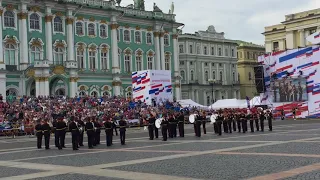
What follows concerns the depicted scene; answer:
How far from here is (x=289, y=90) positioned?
48.5m

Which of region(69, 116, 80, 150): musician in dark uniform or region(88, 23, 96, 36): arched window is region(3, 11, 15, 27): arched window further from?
region(69, 116, 80, 150): musician in dark uniform

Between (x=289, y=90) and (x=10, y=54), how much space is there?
93.4ft

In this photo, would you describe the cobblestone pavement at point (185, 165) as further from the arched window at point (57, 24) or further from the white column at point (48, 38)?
the arched window at point (57, 24)

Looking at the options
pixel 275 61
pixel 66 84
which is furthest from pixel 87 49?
pixel 275 61

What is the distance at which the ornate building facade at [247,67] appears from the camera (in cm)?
9200

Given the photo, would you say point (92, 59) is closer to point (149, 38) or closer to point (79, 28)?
point (79, 28)

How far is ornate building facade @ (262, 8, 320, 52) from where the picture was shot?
237 feet

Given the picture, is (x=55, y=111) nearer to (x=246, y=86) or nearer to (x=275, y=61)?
(x=275, y=61)

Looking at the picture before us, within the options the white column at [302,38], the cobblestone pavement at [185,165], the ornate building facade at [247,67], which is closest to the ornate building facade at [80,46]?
the white column at [302,38]

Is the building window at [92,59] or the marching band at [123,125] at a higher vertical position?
the building window at [92,59]

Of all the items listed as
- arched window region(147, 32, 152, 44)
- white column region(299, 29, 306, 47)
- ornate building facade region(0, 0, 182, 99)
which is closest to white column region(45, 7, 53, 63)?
ornate building facade region(0, 0, 182, 99)

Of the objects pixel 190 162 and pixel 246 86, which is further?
pixel 246 86

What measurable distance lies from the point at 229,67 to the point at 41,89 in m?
44.6

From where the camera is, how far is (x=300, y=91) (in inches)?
1877
